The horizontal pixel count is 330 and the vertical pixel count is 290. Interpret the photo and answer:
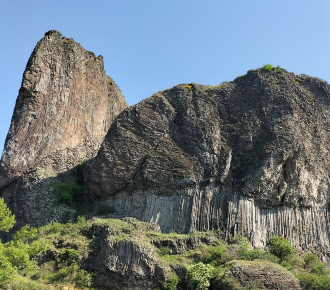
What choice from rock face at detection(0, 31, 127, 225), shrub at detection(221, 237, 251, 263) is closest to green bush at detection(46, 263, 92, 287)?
shrub at detection(221, 237, 251, 263)

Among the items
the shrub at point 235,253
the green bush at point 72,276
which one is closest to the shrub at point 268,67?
the shrub at point 235,253

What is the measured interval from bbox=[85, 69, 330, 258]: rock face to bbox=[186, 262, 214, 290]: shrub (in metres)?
7.32

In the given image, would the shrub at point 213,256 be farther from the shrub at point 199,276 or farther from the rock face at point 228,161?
the rock face at point 228,161

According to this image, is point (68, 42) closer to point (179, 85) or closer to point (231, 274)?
point (179, 85)

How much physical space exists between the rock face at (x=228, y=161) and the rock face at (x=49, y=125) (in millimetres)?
4856

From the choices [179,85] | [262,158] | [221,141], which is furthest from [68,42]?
[262,158]

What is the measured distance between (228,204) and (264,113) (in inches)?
397

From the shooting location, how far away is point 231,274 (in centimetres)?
2427

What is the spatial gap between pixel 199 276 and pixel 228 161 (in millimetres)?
13305

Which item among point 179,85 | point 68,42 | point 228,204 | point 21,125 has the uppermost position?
point 68,42

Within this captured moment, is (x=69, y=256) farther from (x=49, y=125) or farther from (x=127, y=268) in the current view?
(x=49, y=125)

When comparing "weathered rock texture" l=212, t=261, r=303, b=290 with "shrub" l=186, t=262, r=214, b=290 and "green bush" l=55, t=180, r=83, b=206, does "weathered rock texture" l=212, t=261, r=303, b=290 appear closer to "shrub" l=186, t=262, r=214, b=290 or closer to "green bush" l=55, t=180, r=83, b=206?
"shrub" l=186, t=262, r=214, b=290

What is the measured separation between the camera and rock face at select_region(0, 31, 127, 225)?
37.8 metres

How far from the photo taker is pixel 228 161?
118ft
